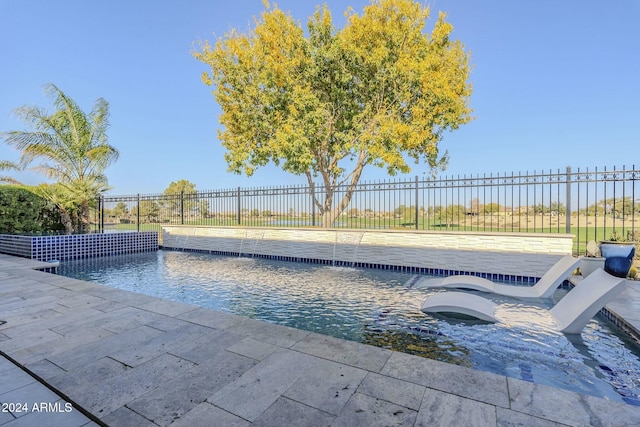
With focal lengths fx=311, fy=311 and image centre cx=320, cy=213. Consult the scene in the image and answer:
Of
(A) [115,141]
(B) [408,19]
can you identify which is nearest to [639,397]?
(B) [408,19]

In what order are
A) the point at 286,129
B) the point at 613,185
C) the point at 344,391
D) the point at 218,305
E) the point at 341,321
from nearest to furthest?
the point at 344,391
the point at 341,321
the point at 218,305
the point at 613,185
the point at 286,129

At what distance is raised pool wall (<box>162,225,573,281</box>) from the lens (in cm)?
712

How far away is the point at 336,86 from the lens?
12.3 meters

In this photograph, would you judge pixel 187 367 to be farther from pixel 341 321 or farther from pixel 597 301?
pixel 597 301

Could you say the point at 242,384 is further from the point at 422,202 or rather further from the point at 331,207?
the point at 331,207

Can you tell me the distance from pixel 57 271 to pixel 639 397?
1065 centimetres

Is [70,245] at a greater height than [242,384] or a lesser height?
greater

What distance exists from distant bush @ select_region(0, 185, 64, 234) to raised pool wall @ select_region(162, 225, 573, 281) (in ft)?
21.1

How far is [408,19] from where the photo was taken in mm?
11891

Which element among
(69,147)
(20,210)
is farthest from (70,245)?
(69,147)

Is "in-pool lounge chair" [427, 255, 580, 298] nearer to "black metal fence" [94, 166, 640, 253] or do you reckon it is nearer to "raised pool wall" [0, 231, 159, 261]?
"black metal fence" [94, 166, 640, 253]

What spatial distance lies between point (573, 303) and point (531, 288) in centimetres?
194

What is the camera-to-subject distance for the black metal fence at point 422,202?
747 centimetres

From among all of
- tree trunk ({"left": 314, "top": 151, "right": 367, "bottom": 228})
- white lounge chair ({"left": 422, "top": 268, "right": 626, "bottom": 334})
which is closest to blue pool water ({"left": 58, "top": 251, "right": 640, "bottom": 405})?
white lounge chair ({"left": 422, "top": 268, "right": 626, "bottom": 334})
